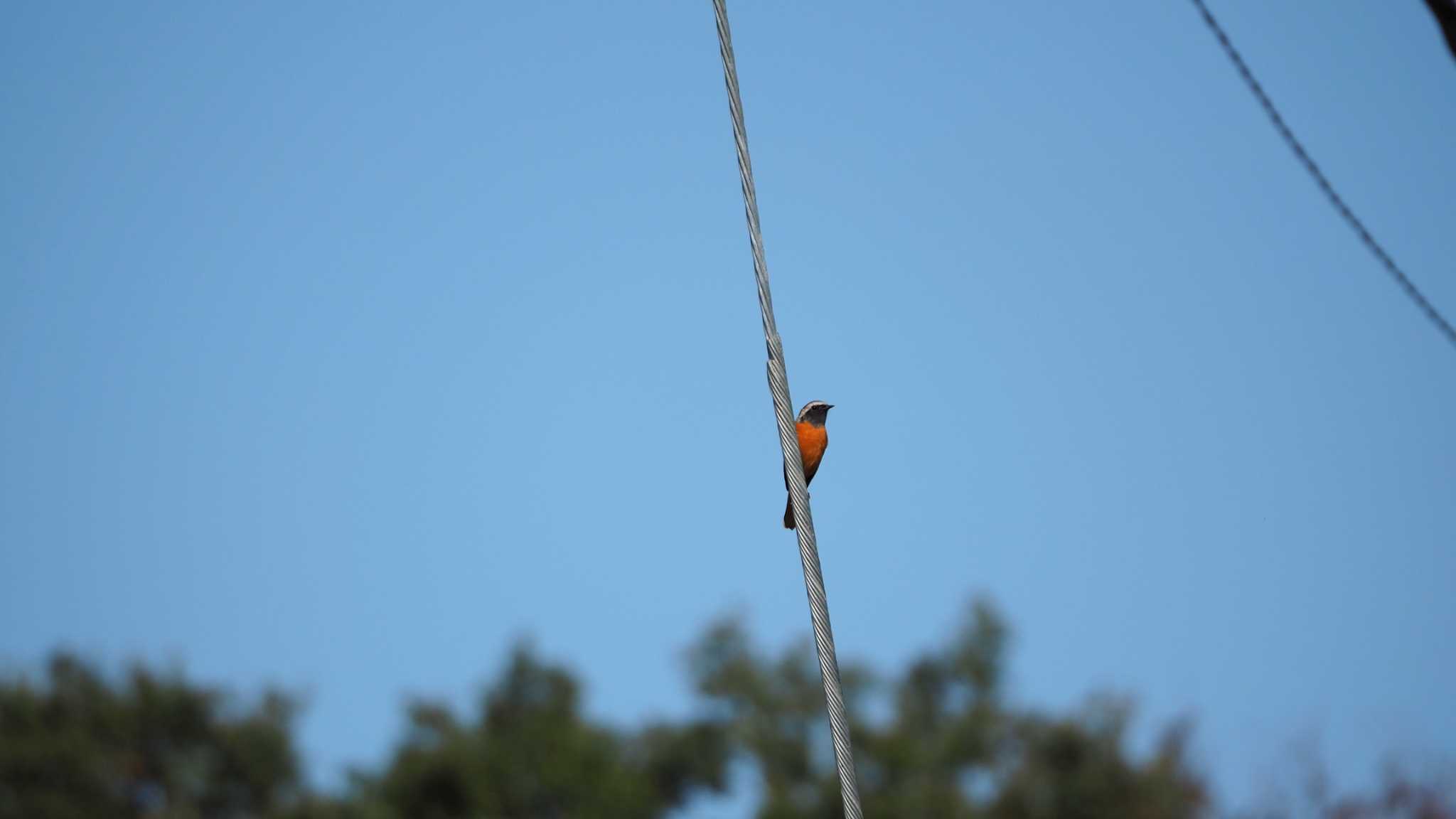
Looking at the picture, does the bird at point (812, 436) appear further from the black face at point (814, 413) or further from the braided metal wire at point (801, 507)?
the braided metal wire at point (801, 507)

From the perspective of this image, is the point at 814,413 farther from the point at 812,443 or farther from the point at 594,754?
the point at 594,754

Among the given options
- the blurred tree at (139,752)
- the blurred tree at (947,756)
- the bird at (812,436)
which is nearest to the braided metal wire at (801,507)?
the bird at (812,436)

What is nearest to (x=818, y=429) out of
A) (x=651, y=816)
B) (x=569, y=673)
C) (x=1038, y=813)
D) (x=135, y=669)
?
(x=1038, y=813)

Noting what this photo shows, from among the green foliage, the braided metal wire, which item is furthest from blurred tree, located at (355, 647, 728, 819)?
the braided metal wire

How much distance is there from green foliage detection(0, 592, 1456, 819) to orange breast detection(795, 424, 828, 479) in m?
22.0

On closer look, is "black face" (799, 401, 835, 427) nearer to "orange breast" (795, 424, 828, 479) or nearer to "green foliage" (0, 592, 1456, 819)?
"orange breast" (795, 424, 828, 479)

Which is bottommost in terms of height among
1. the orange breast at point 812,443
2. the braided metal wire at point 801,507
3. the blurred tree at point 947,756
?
the braided metal wire at point 801,507

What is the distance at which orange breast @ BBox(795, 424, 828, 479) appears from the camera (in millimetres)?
10430

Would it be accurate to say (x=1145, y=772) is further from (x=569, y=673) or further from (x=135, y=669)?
(x=135, y=669)

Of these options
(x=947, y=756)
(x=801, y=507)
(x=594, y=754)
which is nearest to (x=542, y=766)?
(x=594, y=754)

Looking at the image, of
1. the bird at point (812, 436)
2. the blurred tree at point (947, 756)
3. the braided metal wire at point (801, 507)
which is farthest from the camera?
the blurred tree at point (947, 756)

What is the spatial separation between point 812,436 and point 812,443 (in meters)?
0.05

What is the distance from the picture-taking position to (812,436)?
1045cm

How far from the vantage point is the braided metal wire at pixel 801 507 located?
5055 millimetres
